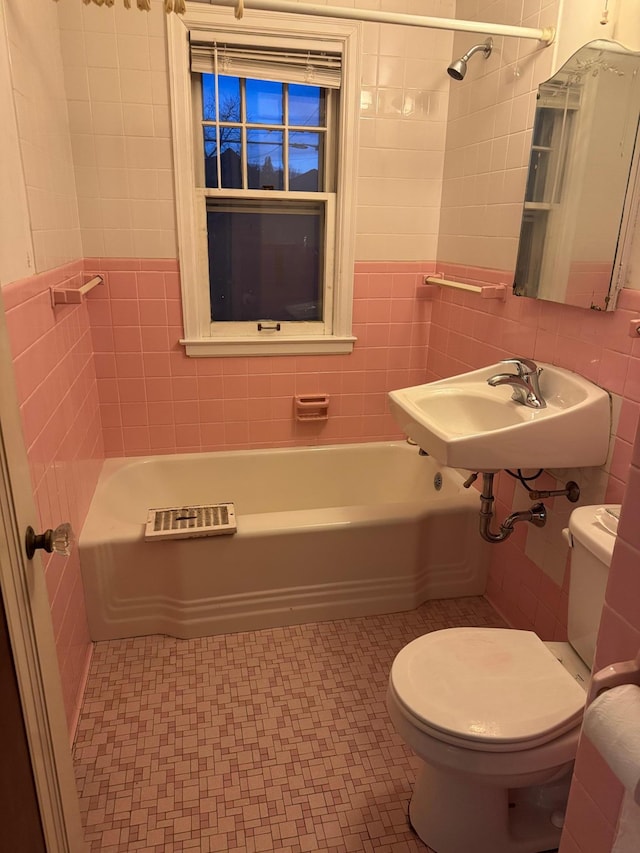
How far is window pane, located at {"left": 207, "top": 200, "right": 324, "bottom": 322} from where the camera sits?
260cm

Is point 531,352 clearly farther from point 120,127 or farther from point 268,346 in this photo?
point 120,127

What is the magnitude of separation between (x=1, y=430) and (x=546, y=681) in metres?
1.26

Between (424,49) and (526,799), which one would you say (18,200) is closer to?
(424,49)

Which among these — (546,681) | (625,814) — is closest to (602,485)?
(546,681)

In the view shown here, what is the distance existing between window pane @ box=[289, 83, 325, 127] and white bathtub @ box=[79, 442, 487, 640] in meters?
1.66

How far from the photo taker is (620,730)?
58 centimetres

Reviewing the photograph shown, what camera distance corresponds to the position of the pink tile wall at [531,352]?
1.59 m

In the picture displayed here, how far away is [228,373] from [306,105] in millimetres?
1210

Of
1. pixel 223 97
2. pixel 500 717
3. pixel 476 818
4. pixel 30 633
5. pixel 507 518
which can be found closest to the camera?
pixel 30 633

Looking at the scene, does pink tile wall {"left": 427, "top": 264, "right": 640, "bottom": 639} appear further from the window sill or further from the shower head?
the shower head

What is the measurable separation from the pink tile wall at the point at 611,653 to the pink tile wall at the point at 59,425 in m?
1.33

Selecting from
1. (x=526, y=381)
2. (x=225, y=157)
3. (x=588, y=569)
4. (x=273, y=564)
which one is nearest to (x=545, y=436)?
(x=526, y=381)

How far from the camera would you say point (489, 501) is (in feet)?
6.55

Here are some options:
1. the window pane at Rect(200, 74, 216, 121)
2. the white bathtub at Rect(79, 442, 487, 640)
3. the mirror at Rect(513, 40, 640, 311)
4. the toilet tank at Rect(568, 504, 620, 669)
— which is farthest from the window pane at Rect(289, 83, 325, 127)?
the toilet tank at Rect(568, 504, 620, 669)
